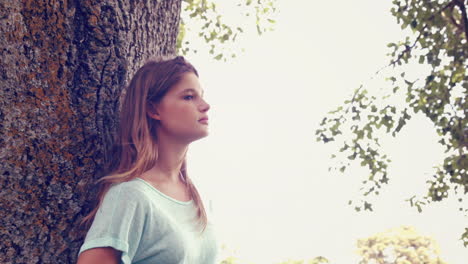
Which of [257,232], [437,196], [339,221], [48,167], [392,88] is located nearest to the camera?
[48,167]

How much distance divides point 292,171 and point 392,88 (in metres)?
34.0

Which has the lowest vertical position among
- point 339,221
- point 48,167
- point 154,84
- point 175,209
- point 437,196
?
point 339,221

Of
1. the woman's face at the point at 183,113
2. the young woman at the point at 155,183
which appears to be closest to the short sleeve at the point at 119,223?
the young woman at the point at 155,183

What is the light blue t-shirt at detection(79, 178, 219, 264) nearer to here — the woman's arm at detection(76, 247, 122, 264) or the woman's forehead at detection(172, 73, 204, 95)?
the woman's arm at detection(76, 247, 122, 264)

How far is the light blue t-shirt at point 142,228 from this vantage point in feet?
5.95

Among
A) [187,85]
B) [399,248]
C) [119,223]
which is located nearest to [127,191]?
[119,223]

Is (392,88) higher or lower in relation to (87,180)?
higher

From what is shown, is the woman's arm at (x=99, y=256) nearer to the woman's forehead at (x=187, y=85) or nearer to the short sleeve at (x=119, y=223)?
the short sleeve at (x=119, y=223)

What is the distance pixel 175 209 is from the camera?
218cm

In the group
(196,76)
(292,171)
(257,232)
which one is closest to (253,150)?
(292,171)

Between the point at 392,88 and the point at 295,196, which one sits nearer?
the point at 392,88

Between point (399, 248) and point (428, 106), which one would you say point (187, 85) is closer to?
point (428, 106)

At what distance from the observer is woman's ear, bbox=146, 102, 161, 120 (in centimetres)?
226

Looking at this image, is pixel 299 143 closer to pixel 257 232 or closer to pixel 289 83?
pixel 289 83
